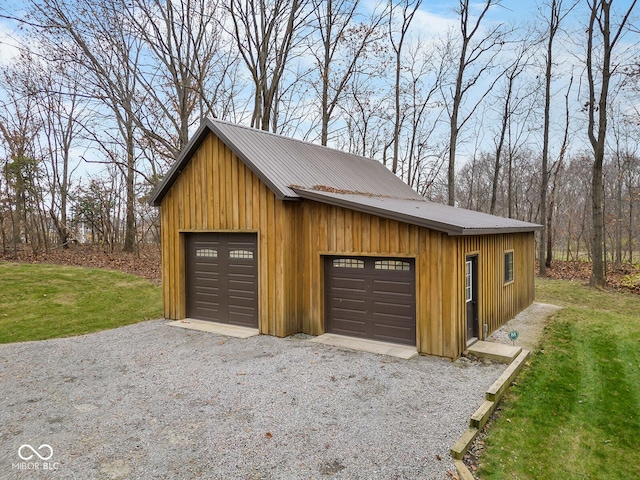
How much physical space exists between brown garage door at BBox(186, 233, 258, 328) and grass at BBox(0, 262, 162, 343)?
6.45 feet

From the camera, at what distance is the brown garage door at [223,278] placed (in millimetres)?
9461

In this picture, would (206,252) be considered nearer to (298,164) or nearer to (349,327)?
(298,164)

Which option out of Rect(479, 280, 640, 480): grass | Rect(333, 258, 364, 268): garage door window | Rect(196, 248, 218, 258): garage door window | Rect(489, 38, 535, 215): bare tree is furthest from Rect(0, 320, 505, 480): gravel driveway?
Rect(489, 38, 535, 215): bare tree

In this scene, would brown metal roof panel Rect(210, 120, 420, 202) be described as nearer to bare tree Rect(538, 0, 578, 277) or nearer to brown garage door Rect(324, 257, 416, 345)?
brown garage door Rect(324, 257, 416, 345)

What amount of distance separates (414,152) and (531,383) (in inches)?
798

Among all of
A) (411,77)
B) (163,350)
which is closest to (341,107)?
(411,77)

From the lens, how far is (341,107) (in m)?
21.7

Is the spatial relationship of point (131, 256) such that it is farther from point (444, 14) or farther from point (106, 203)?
point (444, 14)

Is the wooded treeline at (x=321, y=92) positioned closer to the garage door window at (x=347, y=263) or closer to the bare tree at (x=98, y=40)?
the bare tree at (x=98, y=40)

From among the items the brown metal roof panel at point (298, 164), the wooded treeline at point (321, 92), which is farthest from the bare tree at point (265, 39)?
the brown metal roof panel at point (298, 164)

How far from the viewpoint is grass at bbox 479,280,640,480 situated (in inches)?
171

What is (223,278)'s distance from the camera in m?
9.92

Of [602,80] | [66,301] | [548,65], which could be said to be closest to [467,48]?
[548,65]

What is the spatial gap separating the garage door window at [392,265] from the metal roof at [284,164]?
222 centimetres
